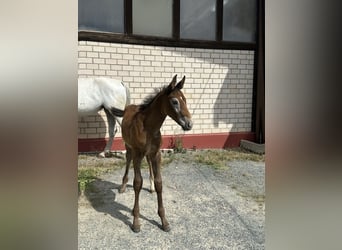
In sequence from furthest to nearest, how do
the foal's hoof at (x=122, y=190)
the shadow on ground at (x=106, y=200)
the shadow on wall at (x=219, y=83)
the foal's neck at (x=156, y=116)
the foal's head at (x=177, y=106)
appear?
1. the shadow on wall at (x=219, y=83)
2. the foal's hoof at (x=122, y=190)
3. the shadow on ground at (x=106, y=200)
4. the foal's neck at (x=156, y=116)
5. the foal's head at (x=177, y=106)

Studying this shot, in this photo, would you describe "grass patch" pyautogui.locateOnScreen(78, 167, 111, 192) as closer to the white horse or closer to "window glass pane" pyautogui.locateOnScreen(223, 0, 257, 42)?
the white horse

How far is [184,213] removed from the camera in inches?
86.9

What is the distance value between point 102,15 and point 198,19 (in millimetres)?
1303

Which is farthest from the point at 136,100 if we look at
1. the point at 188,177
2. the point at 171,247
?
the point at 171,247

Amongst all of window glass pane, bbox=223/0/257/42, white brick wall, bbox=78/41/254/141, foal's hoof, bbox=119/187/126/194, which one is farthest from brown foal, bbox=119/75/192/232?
window glass pane, bbox=223/0/257/42

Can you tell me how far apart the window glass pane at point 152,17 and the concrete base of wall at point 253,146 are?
1.78m

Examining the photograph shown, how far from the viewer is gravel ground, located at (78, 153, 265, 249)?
1.80 meters

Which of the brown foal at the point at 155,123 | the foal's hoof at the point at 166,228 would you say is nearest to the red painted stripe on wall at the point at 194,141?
the brown foal at the point at 155,123

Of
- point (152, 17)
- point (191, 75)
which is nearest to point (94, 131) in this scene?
point (191, 75)

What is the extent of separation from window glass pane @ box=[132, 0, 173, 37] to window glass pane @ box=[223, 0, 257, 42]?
0.83 metres

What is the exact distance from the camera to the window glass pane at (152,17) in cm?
392

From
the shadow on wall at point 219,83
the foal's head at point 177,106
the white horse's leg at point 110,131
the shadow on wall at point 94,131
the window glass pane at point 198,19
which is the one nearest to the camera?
the foal's head at point 177,106

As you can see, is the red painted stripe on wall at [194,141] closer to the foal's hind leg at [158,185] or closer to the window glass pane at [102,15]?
the window glass pane at [102,15]
